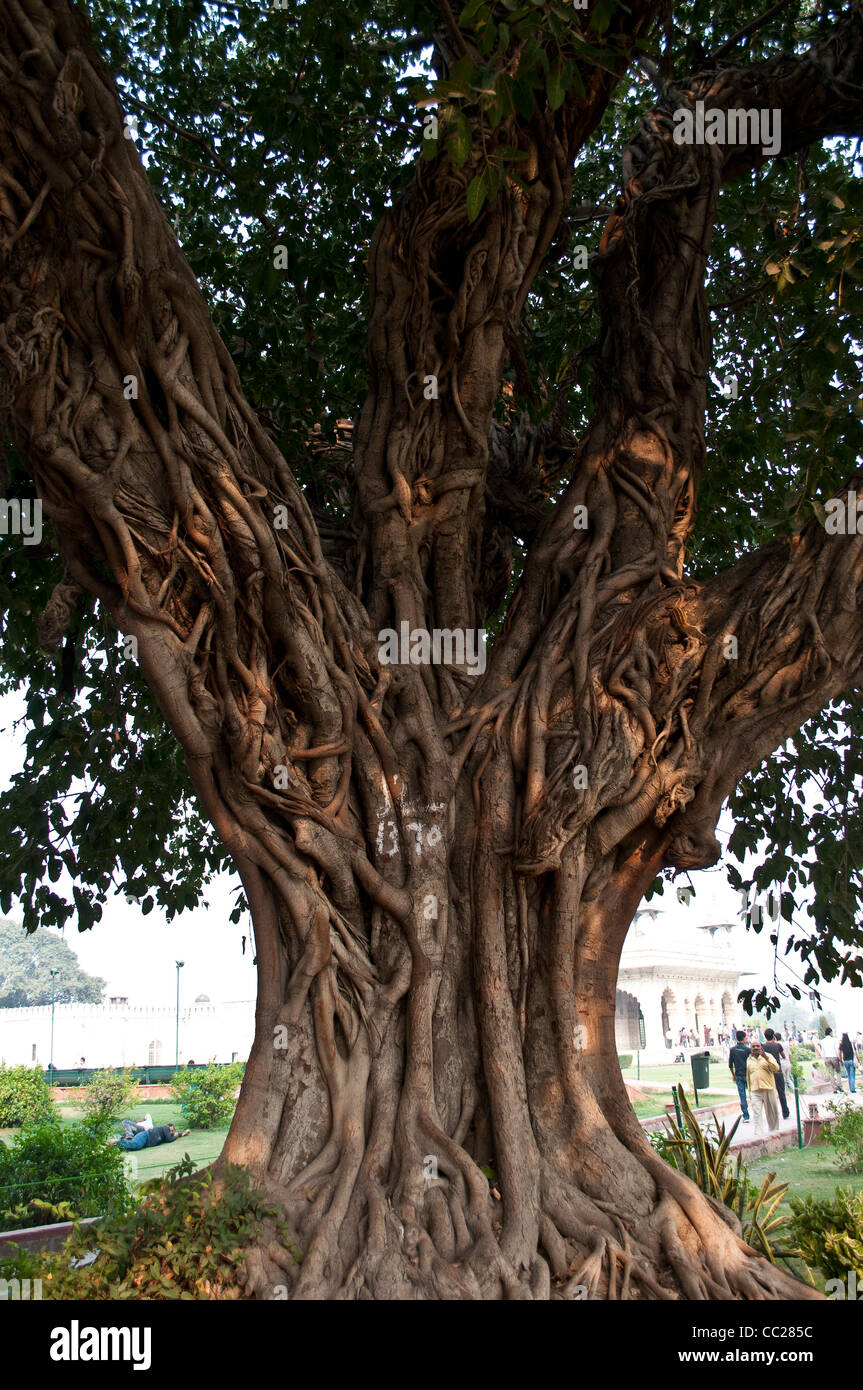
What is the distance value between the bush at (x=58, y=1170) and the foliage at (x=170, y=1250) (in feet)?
14.8

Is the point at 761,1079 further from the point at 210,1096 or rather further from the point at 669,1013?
the point at 669,1013

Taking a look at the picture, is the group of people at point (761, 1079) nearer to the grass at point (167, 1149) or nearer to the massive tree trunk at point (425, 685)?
the grass at point (167, 1149)

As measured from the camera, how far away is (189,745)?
3.67 m

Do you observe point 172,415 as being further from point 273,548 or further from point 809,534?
point 809,534

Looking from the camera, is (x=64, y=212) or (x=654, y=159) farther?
(x=654, y=159)

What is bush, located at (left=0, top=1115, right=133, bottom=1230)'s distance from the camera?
23.8 feet

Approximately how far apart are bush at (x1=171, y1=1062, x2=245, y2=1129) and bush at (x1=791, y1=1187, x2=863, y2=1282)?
Result: 29.1ft

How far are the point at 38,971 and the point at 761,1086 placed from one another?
241ft

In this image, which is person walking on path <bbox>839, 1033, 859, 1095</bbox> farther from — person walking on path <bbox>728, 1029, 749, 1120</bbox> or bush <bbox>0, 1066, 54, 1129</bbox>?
bush <bbox>0, 1066, 54, 1129</bbox>

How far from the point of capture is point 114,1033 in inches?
1084

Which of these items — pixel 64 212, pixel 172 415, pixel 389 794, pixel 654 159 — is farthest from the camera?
pixel 654 159
